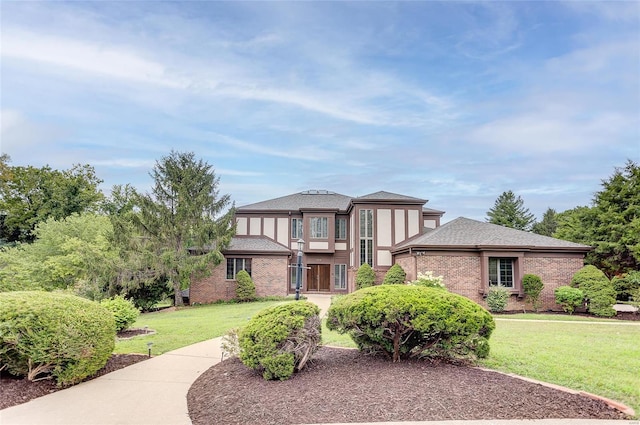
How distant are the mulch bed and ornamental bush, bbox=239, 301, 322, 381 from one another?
20 cm

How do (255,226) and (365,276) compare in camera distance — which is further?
(255,226)

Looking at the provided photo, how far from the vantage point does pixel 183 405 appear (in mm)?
4730

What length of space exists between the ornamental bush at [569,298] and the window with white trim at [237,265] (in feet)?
51.8

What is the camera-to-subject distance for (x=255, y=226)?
2692 cm

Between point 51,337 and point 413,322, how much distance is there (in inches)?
194

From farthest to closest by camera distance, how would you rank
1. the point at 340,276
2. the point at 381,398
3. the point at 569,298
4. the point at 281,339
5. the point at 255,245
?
the point at 340,276, the point at 255,245, the point at 569,298, the point at 281,339, the point at 381,398

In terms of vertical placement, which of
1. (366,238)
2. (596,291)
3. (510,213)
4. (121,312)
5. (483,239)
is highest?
(510,213)

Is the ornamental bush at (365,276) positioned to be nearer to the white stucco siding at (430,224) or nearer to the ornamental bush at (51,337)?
the white stucco siding at (430,224)

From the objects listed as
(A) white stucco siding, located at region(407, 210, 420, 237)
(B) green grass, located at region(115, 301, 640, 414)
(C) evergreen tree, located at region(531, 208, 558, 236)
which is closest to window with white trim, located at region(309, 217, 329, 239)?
(A) white stucco siding, located at region(407, 210, 420, 237)

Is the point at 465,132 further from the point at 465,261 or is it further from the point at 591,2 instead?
the point at 591,2

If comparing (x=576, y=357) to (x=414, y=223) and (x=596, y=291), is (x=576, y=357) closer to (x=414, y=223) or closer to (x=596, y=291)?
(x=596, y=291)

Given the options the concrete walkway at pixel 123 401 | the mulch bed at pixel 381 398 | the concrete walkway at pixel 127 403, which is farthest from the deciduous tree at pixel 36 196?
the mulch bed at pixel 381 398

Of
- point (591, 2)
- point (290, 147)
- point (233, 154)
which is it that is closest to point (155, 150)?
point (233, 154)

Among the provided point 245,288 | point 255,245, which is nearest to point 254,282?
point 245,288
